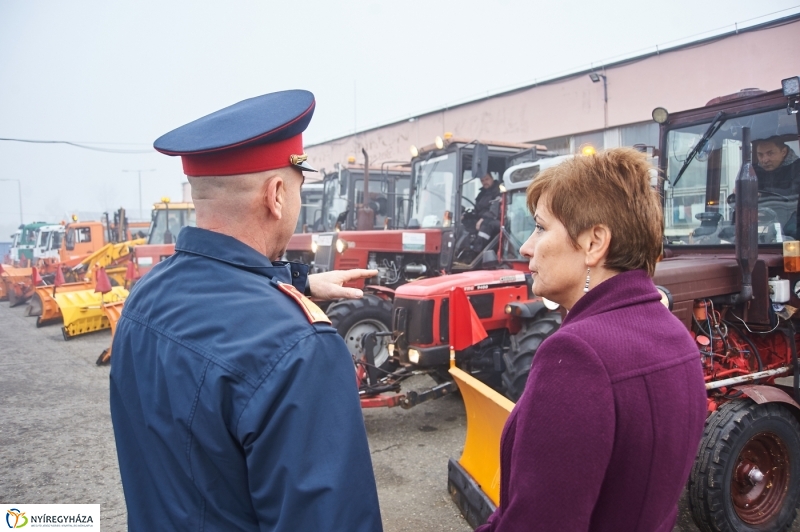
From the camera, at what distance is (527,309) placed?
4.98 metres

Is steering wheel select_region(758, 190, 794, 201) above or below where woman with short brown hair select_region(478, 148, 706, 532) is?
A: above

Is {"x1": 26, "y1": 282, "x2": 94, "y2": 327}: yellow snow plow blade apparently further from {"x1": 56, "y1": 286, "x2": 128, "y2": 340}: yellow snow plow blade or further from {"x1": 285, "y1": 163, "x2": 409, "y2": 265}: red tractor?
{"x1": 285, "y1": 163, "x2": 409, "y2": 265}: red tractor

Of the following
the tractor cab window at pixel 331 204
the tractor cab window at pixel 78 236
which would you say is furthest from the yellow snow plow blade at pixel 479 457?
the tractor cab window at pixel 78 236

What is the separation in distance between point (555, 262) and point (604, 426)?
40cm

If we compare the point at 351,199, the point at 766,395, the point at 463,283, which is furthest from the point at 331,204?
the point at 766,395

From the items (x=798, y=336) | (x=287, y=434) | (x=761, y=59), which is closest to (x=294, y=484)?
(x=287, y=434)

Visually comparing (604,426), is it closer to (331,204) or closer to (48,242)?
(331,204)

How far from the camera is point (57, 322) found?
1234 centimetres

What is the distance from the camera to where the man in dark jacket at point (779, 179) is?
3633mm

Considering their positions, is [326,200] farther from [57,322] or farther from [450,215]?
[57,322]

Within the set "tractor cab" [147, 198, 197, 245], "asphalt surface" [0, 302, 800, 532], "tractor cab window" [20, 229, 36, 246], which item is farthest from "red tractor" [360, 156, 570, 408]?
"tractor cab window" [20, 229, 36, 246]

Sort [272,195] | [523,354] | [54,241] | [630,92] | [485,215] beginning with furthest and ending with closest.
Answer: [54,241] → [630,92] → [485,215] → [523,354] → [272,195]

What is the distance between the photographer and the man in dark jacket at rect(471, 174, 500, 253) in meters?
6.46

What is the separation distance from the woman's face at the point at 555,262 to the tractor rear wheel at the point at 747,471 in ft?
7.50
